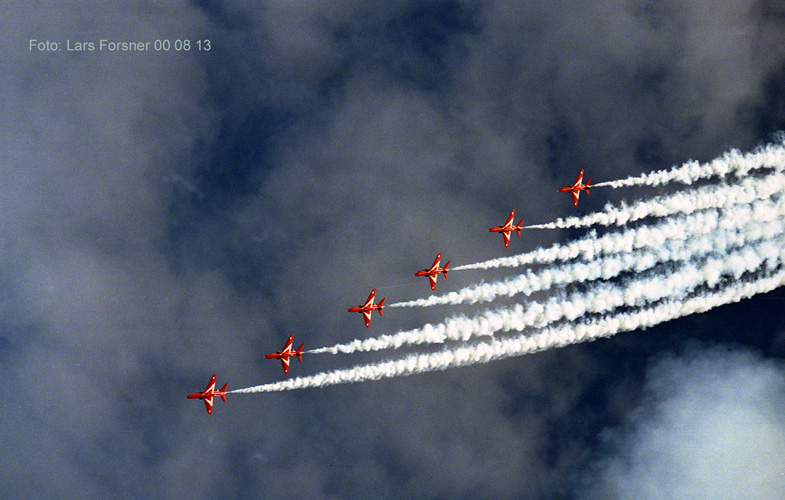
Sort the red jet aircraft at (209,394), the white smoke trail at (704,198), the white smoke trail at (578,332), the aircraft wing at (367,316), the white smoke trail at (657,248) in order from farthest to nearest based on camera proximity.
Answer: the red jet aircraft at (209,394) < the aircraft wing at (367,316) < the white smoke trail at (578,332) < the white smoke trail at (704,198) < the white smoke trail at (657,248)

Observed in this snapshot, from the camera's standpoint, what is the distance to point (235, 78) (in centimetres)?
10706

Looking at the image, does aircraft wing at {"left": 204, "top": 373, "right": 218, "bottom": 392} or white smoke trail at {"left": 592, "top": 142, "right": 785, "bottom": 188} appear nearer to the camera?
white smoke trail at {"left": 592, "top": 142, "right": 785, "bottom": 188}

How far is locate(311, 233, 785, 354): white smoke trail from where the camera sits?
8088cm

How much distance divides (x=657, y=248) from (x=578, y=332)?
485 inches

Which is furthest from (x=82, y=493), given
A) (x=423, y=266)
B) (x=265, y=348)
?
(x=423, y=266)

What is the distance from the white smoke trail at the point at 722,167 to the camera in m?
82.8

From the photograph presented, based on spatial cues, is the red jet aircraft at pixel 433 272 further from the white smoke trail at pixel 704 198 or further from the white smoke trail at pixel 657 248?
the white smoke trail at pixel 704 198

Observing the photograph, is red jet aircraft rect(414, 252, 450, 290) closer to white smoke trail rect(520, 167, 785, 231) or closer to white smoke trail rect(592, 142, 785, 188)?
white smoke trail rect(520, 167, 785, 231)

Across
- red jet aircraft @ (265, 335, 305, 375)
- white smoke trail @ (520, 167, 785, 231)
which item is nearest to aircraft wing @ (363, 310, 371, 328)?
red jet aircraft @ (265, 335, 305, 375)

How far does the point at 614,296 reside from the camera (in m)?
82.2

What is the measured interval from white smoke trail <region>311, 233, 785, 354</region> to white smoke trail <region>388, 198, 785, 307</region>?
1340mm

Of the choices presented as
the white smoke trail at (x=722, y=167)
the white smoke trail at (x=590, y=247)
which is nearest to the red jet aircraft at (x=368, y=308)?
the white smoke trail at (x=590, y=247)

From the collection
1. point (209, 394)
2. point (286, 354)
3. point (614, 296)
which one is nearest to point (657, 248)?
point (614, 296)

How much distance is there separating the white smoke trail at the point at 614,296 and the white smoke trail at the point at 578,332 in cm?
115
